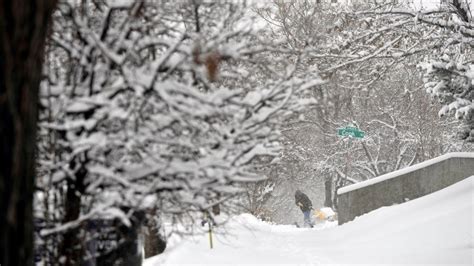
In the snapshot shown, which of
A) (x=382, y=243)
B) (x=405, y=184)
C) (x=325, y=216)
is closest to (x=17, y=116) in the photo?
(x=382, y=243)

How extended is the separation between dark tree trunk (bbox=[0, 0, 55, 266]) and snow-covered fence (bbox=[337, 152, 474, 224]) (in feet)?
36.9

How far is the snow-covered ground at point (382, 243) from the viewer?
27.8 ft

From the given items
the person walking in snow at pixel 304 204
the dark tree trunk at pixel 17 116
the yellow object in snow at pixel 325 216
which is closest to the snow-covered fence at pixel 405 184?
the person walking in snow at pixel 304 204

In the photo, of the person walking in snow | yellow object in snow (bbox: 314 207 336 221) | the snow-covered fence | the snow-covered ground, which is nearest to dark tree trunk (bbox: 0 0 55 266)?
the snow-covered ground

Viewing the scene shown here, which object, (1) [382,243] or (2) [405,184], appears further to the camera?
(2) [405,184]

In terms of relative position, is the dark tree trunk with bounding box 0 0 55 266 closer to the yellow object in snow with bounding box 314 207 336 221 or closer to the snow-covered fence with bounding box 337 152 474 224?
the snow-covered fence with bounding box 337 152 474 224

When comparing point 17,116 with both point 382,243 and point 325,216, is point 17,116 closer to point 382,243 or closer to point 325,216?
point 382,243

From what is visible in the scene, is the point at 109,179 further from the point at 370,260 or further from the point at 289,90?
the point at 370,260

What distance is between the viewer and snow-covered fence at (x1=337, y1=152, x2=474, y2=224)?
44.3ft

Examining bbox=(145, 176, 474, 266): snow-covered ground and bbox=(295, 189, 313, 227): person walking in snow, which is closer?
bbox=(145, 176, 474, 266): snow-covered ground

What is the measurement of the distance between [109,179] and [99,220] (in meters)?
0.62

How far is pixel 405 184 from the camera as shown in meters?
13.6

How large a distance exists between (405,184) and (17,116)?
1176 centimetres

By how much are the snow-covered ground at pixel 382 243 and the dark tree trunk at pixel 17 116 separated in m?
4.58
